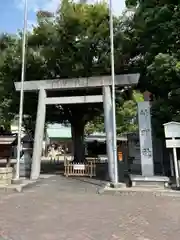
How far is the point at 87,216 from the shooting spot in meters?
7.84

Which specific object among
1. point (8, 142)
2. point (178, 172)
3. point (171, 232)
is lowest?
point (171, 232)

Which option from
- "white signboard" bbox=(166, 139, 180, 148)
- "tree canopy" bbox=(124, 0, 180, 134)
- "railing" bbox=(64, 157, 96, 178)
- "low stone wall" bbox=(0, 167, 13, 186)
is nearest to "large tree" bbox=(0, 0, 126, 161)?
"tree canopy" bbox=(124, 0, 180, 134)

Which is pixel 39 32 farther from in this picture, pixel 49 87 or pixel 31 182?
pixel 31 182

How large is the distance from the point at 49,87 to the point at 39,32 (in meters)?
5.29

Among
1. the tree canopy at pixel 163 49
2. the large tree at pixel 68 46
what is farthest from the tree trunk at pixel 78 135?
the tree canopy at pixel 163 49

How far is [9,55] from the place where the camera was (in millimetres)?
20891

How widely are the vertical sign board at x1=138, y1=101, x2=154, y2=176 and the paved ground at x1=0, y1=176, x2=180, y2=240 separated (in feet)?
7.09

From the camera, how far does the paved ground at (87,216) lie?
20.3ft

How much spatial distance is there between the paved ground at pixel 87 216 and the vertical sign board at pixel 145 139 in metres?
2.16

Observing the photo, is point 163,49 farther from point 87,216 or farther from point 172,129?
point 87,216

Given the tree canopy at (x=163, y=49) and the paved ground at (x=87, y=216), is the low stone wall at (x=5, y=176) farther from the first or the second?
the tree canopy at (x=163, y=49)

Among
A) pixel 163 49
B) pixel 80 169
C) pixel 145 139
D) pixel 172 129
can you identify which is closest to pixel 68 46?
pixel 163 49

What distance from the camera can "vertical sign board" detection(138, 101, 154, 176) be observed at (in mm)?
13281

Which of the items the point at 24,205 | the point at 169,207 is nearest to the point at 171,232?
the point at 169,207
